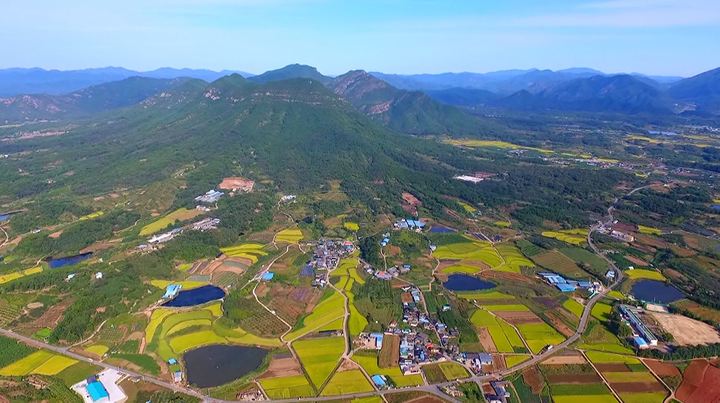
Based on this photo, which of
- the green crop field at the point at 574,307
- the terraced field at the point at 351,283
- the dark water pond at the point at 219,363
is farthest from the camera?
the green crop field at the point at 574,307

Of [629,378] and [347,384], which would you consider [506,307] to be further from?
[347,384]

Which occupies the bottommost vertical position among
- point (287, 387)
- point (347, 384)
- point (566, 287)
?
point (287, 387)

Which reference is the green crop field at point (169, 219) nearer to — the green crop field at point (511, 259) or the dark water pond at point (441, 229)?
the dark water pond at point (441, 229)

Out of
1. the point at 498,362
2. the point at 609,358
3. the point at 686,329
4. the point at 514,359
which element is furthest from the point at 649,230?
the point at 498,362

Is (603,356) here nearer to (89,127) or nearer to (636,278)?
(636,278)

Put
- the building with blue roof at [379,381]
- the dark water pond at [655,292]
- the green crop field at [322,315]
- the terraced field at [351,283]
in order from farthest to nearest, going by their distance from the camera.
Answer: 1. the dark water pond at [655,292]
2. the terraced field at [351,283]
3. the green crop field at [322,315]
4. the building with blue roof at [379,381]

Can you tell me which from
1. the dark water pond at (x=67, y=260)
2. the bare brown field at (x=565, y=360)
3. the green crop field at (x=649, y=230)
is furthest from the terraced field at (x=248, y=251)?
the green crop field at (x=649, y=230)
